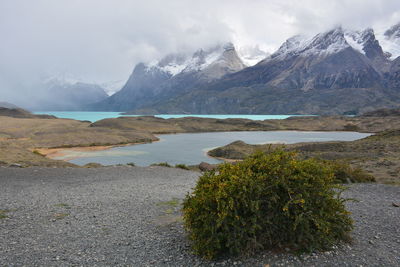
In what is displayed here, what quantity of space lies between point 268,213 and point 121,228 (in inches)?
201

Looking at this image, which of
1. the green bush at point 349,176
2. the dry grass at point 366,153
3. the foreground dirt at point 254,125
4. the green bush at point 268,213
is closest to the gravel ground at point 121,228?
the green bush at point 268,213

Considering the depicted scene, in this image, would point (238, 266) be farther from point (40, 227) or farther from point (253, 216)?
point (40, 227)

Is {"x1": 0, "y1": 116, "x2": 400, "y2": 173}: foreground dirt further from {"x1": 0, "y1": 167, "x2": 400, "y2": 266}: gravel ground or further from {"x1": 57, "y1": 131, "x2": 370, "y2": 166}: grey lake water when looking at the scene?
{"x1": 0, "y1": 167, "x2": 400, "y2": 266}: gravel ground

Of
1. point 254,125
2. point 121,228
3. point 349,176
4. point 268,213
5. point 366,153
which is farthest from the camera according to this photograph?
point 254,125

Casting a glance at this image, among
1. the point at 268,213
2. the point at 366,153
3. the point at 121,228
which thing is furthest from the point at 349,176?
the point at 366,153

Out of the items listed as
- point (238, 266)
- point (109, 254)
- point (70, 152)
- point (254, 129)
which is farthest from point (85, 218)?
point (254, 129)

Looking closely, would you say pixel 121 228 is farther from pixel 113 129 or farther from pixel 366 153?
pixel 113 129

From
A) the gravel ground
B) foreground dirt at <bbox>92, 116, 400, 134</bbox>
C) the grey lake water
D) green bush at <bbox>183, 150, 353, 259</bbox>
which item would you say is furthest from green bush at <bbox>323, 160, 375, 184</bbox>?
foreground dirt at <bbox>92, 116, 400, 134</bbox>

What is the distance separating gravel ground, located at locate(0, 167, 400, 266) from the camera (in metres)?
6.98

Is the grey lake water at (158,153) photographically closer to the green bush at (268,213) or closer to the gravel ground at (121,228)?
the gravel ground at (121,228)

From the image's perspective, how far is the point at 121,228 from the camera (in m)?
9.59

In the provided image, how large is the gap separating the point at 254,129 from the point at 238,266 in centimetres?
13256

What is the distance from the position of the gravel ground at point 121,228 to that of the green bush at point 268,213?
33 cm

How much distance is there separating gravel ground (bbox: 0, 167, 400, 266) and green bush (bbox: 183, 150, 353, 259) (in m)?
0.33
